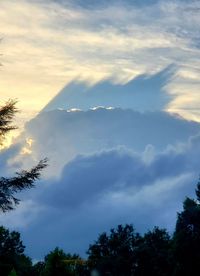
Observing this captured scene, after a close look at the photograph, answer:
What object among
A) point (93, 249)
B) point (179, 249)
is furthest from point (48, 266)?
point (93, 249)

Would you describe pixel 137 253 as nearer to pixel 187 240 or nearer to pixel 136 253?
pixel 136 253

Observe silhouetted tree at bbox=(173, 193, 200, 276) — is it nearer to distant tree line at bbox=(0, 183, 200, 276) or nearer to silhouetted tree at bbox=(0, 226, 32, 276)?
distant tree line at bbox=(0, 183, 200, 276)

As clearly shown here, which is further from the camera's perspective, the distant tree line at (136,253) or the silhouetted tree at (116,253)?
the silhouetted tree at (116,253)

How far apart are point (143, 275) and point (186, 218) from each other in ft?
72.1

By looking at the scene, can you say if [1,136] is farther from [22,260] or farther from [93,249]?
[93,249]

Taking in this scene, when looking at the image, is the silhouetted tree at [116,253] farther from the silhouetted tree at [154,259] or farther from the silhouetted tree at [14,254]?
the silhouetted tree at [14,254]

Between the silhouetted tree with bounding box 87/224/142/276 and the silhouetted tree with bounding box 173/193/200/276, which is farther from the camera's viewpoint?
the silhouetted tree with bounding box 87/224/142/276

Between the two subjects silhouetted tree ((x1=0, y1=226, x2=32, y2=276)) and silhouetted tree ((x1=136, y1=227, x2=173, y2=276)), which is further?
silhouetted tree ((x1=136, y1=227, x2=173, y2=276))

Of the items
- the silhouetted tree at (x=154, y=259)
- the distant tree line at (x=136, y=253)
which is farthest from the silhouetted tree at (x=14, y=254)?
the silhouetted tree at (x=154, y=259)

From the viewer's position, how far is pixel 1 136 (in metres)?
23.8

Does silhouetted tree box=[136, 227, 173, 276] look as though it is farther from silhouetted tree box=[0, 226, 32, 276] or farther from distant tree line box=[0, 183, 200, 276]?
silhouetted tree box=[0, 226, 32, 276]

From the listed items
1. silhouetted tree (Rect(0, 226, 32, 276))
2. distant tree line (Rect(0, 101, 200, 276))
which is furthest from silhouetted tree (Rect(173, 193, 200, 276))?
silhouetted tree (Rect(0, 226, 32, 276))

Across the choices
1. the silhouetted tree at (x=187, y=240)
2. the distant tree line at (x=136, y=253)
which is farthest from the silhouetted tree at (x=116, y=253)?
the silhouetted tree at (x=187, y=240)

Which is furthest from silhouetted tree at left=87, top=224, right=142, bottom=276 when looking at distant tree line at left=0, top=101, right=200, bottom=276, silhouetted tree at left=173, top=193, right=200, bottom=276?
silhouetted tree at left=173, top=193, right=200, bottom=276
